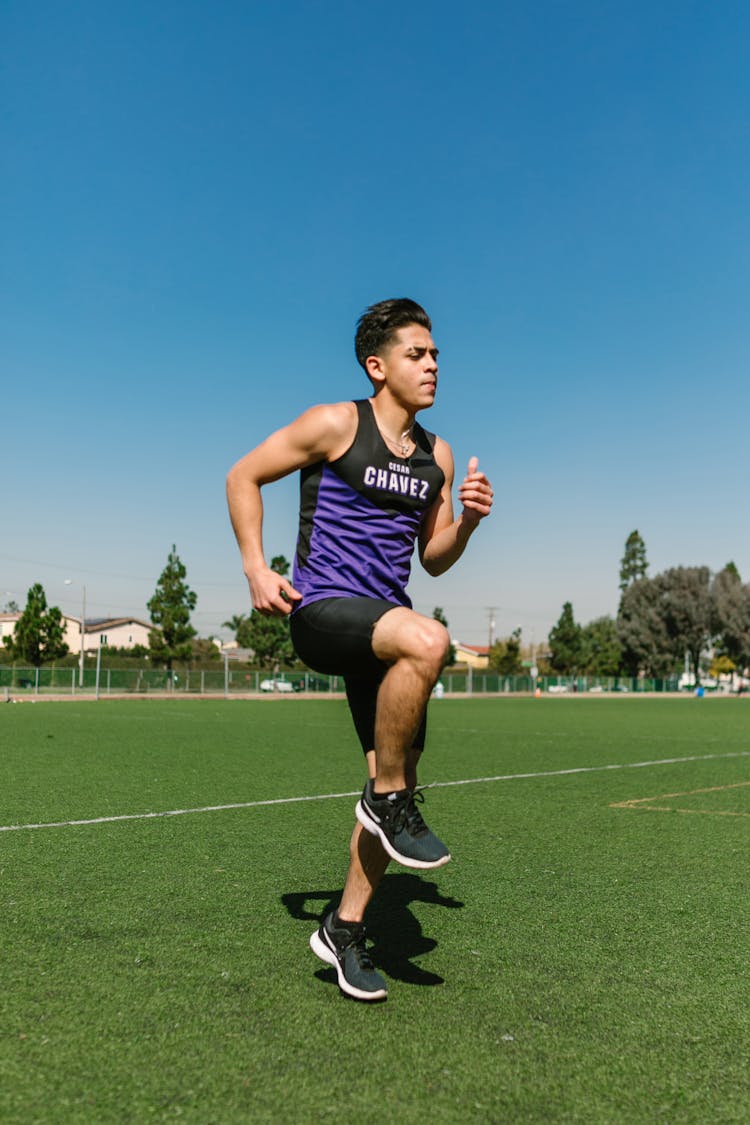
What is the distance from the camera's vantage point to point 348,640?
3.25 metres

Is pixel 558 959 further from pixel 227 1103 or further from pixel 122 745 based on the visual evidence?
pixel 122 745

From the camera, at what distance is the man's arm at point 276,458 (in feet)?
11.6

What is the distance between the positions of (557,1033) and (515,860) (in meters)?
2.95

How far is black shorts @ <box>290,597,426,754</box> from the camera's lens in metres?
3.24

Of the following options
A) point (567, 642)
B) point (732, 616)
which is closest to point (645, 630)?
point (732, 616)

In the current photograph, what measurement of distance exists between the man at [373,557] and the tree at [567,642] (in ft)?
360

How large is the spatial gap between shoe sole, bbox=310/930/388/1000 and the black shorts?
660mm

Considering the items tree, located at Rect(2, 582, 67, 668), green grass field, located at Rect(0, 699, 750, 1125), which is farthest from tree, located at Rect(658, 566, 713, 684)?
green grass field, located at Rect(0, 699, 750, 1125)

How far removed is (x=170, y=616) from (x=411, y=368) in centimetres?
6097

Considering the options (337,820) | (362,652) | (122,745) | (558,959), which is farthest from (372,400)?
(122,745)

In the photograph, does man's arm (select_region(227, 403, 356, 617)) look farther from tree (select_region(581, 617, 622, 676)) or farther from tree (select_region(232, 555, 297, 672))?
tree (select_region(581, 617, 622, 676))

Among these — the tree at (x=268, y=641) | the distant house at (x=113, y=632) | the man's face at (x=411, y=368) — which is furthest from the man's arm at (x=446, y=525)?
the distant house at (x=113, y=632)

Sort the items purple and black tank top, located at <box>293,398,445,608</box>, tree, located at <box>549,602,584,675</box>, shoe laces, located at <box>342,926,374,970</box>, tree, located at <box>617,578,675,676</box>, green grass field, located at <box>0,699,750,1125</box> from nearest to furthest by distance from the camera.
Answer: green grass field, located at <box>0,699,750,1125</box> < shoe laces, located at <box>342,926,374,970</box> < purple and black tank top, located at <box>293,398,445,608</box> < tree, located at <box>617,578,675,676</box> < tree, located at <box>549,602,584,675</box>

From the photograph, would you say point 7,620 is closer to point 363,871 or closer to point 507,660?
point 507,660
